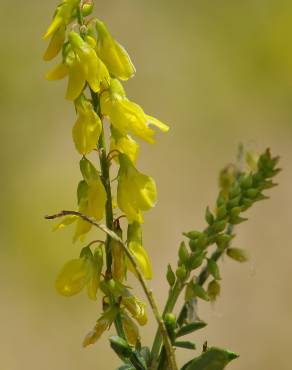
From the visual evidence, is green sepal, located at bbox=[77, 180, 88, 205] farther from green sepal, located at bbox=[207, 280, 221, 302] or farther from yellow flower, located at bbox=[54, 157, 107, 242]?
green sepal, located at bbox=[207, 280, 221, 302]

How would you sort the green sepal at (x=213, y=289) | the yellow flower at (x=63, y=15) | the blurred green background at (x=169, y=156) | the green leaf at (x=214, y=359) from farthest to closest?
A: the blurred green background at (x=169, y=156) < the green sepal at (x=213, y=289) < the yellow flower at (x=63, y=15) < the green leaf at (x=214, y=359)

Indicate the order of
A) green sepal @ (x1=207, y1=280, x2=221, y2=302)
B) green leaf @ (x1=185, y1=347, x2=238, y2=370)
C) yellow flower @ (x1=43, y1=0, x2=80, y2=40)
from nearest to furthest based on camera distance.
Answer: green leaf @ (x1=185, y1=347, x2=238, y2=370)
yellow flower @ (x1=43, y1=0, x2=80, y2=40)
green sepal @ (x1=207, y1=280, x2=221, y2=302)

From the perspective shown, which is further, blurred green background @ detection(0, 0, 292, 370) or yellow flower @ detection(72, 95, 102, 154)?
blurred green background @ detection(0, 0, 292, 370)

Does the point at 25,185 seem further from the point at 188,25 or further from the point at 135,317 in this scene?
the point at 135,317

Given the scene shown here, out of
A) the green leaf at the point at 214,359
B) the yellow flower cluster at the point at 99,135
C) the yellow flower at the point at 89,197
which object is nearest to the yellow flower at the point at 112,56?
the yellow flower cluster at the point at 99,135

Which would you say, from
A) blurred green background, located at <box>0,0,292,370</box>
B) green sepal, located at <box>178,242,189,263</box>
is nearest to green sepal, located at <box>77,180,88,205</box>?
green sepal, located at <box>178,242,189,263</box>

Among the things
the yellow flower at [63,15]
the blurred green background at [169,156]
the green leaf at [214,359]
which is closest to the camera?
the green leaf at [214,359]

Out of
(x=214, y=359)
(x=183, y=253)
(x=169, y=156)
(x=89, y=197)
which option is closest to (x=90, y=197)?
(x=89, y=197)

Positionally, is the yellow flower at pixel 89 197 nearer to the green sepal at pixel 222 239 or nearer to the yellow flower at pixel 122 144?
the yellow flower at pixel 122 144
